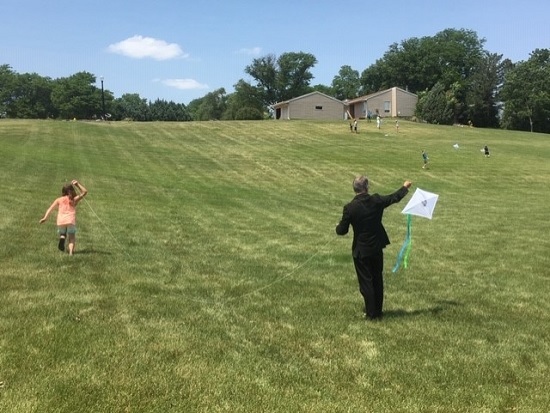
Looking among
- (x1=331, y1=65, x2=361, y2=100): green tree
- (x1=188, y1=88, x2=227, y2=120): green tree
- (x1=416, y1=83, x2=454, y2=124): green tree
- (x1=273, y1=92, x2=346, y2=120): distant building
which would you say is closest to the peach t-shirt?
(x1=273, y1=92, x2=346, y2=120): distant building

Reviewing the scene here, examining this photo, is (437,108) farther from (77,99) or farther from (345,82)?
(77,99)

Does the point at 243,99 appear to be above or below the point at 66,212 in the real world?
above

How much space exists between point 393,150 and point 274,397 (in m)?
38.6

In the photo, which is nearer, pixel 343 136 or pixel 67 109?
pixel 343 136

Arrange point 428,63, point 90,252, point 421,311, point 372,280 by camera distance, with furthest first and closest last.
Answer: point 428,63 < point 90,252 < point 421,311 < point 372,280

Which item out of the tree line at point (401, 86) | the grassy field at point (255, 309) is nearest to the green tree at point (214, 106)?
the tree line at point (401, 86)

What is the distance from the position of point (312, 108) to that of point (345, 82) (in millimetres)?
73721

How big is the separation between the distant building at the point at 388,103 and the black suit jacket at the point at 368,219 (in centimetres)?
7929

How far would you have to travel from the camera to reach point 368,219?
741cm

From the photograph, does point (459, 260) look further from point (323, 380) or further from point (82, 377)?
point (82, 377)

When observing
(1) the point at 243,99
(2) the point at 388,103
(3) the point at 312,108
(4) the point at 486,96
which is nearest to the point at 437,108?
(2) the point at 388,103

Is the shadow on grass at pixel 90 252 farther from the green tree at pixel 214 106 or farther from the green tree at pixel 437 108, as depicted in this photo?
the green tree at pixel 214 106

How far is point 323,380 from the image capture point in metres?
5.48

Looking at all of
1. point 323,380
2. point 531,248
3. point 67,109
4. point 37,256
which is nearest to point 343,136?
point 531,248
